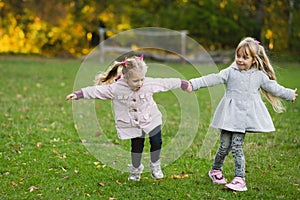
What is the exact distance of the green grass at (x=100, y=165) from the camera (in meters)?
4.76

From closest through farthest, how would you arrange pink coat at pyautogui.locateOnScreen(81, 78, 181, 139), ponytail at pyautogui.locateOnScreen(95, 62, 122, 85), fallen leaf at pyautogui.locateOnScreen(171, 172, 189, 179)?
pink coat at pyautogui.locateOnScreen(81, 78, 181, 139)
ponytail at pyautogui.locateOnScreen(95, 62, 122, 85)
fallen leaf at pyautogui.locateOnScreen(171, 172, 189, 179)

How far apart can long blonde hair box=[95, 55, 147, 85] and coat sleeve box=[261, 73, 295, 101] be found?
1.22 meters

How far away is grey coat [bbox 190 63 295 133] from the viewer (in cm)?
486

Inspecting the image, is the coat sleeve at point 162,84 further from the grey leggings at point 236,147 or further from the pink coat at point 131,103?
the grey leggings at point 236,147

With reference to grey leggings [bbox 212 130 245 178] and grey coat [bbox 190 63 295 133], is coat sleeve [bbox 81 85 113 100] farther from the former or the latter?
grey leggings [bbox 212 130 245 178]

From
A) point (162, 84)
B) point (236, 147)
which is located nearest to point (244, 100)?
point (236, 147)

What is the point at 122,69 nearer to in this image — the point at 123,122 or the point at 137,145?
the point at 123,122

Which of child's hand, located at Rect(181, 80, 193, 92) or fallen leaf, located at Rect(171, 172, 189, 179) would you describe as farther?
fallen leaf, located at Rect(171, 172, 189, 179)

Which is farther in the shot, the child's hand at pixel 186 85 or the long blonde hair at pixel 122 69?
the child's hand at pixel 186 85

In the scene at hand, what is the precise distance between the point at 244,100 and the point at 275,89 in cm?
36

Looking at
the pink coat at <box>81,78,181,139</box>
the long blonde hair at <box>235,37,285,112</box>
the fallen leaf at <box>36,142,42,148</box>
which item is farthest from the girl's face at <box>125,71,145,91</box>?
the fallen leaf at <box>36,142,42,148</box>

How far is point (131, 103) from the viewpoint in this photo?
16.3ft

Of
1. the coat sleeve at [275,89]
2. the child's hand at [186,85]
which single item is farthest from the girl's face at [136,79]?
the coat sleeve at [275,89]

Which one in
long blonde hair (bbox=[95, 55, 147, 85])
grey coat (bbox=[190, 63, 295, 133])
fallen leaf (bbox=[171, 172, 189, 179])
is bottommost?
fallen leaf (bbox=[171, 172, 189, 179])
